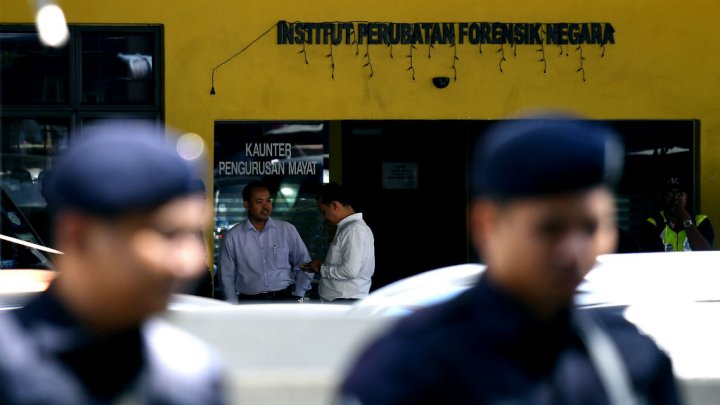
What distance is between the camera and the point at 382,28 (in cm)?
1017

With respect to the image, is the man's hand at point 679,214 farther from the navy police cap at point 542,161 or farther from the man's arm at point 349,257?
the navy police cap at point 542,161

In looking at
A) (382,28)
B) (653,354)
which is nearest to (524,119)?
(653,354)

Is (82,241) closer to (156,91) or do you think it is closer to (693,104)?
(156,91)

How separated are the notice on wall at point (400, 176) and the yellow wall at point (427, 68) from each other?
3.38 feet

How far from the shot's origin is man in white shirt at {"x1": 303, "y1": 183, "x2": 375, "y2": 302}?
774cm

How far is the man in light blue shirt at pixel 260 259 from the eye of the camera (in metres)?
8.41

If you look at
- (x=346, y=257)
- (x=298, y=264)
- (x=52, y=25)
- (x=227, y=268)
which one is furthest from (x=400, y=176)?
(x=52, y=25)

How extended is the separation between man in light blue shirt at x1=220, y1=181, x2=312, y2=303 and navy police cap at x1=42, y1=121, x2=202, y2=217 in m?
6.71

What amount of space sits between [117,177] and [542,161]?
0.62m

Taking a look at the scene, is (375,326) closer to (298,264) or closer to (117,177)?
→ (117,177)

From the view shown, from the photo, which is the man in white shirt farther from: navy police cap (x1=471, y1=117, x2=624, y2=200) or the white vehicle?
navy police cap (x1=471, y1=117, x2=624, y2=200)

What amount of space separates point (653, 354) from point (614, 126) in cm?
877

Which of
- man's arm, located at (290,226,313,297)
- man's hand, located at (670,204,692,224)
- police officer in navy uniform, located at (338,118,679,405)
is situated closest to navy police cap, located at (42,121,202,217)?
police officer in navy uniform, located at (338,118,679,405)

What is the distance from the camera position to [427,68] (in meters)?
10.2
